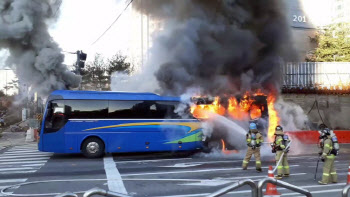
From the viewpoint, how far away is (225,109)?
552 inches

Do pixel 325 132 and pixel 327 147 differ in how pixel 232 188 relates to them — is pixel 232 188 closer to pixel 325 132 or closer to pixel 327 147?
pixel 327 147

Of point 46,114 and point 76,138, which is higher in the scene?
point 46,114

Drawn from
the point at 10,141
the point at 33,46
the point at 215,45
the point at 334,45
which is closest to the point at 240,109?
the point at 215,45

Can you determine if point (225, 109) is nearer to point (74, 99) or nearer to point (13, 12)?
point (74, 99)

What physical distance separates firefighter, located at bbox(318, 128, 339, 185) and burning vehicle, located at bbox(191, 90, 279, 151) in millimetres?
5365

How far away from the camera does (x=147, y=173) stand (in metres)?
9.62

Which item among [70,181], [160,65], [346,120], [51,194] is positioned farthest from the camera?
[346,120]

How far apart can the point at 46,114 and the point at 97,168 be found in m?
3.41

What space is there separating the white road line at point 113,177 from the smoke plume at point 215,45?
411cm

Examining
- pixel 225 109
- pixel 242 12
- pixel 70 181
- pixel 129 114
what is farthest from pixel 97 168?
pixel 242 12

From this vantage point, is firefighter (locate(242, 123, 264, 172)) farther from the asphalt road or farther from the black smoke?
the black smoke

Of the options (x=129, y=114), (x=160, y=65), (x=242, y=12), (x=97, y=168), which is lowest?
(x=97, y=168)

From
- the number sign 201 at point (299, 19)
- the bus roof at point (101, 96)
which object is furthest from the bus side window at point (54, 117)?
the number sign 201 at point (299, 19)

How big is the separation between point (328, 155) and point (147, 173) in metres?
4.64
